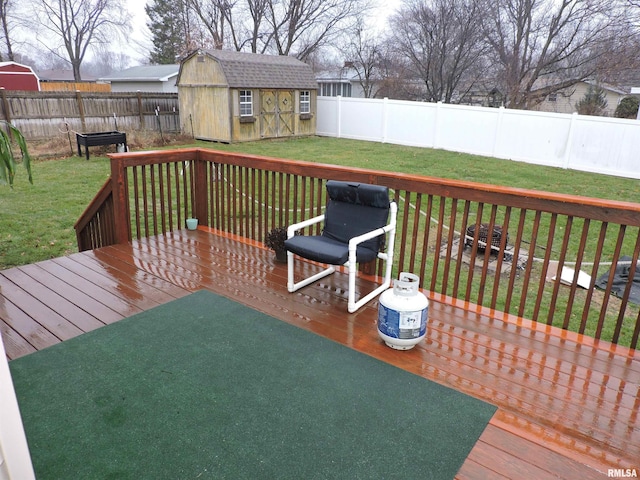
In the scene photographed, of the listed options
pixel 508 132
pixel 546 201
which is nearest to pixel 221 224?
pixel 546 201

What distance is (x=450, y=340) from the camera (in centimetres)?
268

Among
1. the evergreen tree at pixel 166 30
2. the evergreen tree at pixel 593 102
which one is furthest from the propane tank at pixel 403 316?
the evergreen tree at pixel 166 30

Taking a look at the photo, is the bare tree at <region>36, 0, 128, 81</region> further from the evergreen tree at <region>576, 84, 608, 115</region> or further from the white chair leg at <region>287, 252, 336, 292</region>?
the white chair leg at <region>287, 252, 336, 292</region>

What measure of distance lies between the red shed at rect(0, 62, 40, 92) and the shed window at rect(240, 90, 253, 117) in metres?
12.9

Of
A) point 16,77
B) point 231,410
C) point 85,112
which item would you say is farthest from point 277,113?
point 16,77

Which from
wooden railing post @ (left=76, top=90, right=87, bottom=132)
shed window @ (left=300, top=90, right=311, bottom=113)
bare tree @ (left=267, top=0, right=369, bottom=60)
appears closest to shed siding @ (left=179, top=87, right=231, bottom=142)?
wooden railing post @ (left=76, top=90, right=87, bottom=132)

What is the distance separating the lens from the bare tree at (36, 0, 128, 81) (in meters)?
24.2

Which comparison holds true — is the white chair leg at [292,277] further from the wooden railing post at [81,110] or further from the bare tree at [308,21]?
the bare tree at [308,21]

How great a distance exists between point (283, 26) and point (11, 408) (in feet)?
75.3

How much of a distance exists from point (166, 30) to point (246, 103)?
615 inches

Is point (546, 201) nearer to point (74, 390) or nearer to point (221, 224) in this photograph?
point (74, 390)

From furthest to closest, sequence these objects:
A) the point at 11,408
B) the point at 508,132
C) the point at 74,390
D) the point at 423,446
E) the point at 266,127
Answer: the point at 266,127 < the point at 508,132 < the point at 74,390 < the point at 423,446 < the point at 11,408

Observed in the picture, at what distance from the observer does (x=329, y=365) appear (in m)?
2.39

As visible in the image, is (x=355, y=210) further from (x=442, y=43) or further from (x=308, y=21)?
(x=308, y=21)
